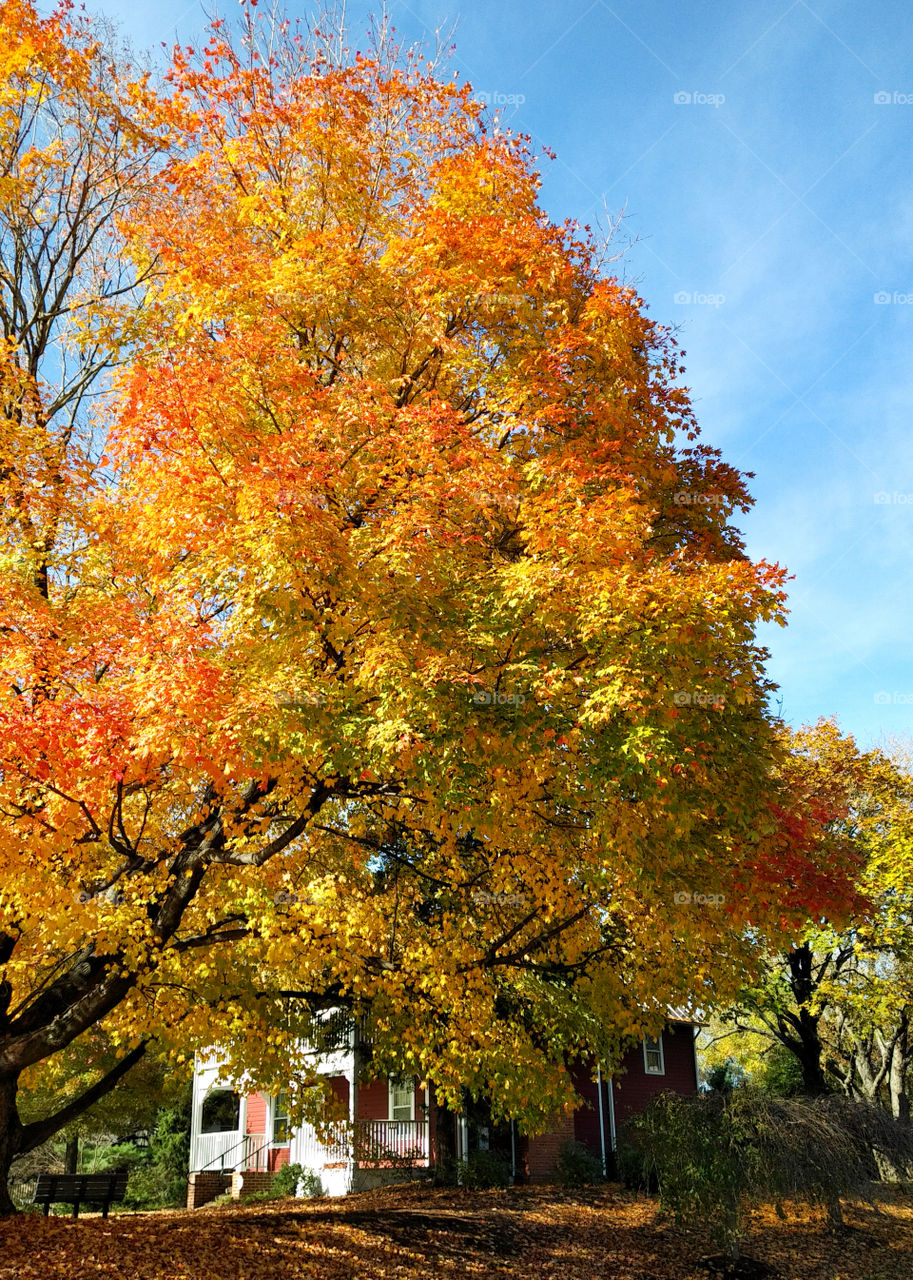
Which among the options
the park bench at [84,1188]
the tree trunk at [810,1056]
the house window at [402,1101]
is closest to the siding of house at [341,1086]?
the house window at [402,1101]

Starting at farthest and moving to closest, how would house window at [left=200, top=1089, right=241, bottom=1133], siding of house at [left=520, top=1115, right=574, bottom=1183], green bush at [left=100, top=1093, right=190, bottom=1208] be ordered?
house window at [left=200, top=1089, right=241, bottom=1133] < green bush at [left=100, top=1093, right=190, bottom=1208] < siding of house at [left=520, top=1115, right=574, bottom=1183]

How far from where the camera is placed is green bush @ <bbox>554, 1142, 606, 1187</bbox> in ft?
76.0

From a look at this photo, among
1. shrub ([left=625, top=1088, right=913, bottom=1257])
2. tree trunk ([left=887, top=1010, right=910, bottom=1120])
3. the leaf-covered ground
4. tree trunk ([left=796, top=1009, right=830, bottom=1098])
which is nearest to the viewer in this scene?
the leaf-covered ground

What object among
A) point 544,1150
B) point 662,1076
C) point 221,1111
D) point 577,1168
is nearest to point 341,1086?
point 221,1111

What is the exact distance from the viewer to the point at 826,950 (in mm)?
25031

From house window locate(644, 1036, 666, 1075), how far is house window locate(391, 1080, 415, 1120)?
914 centimetres

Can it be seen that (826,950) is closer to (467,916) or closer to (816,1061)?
(816,1061)

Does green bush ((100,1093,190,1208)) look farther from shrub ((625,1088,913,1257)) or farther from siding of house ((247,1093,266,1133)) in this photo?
shrub ((625,1088,913,1257))

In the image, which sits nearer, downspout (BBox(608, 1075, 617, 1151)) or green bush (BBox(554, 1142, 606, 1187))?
green bush (BBox(554, 1142, 606, 1187))

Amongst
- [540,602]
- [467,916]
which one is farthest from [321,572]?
[467,916]

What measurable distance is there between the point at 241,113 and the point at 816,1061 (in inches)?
1069

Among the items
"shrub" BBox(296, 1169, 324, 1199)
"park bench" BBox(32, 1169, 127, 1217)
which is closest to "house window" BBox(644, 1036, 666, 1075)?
"shrub" BBox(296, 1169, 324, 1199)

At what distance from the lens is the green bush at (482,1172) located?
68.0ft

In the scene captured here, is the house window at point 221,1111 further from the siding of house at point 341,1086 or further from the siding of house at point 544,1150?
the siding of house at point 544,1150
